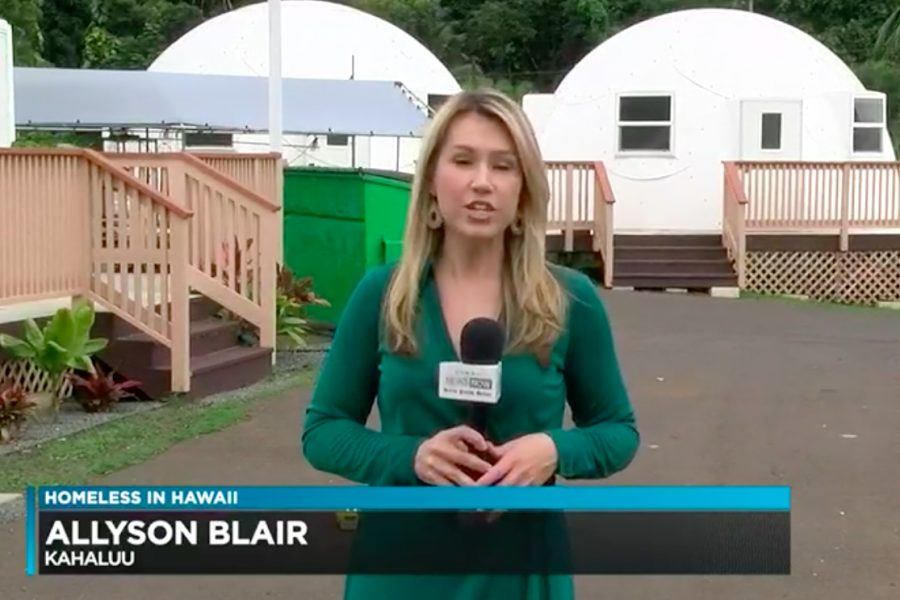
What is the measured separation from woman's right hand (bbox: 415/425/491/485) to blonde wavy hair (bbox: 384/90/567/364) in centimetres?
21

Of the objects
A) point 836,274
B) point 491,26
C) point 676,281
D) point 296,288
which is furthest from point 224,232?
point 491,26

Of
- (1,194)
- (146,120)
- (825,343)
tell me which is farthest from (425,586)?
(146,120)

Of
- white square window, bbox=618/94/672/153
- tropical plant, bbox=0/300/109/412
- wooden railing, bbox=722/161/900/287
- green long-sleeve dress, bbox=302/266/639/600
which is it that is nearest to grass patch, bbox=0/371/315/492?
tropical plant, bbox=0/300/109/412

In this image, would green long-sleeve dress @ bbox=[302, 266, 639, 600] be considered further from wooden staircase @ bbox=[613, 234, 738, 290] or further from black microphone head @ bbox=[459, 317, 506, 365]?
wooden staircase @ bbox=[613, 234, 738, 290]

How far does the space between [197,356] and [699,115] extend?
565 inches

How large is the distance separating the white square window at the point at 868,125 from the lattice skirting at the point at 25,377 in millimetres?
17594

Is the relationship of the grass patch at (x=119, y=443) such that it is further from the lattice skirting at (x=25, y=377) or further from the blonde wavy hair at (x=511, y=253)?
the blonde wavy hair at (x=511, y=253)

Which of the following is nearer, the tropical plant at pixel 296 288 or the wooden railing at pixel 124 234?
the wooden railing at pixel 124 234

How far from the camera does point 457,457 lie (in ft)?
8.28

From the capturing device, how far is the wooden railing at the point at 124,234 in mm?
10578

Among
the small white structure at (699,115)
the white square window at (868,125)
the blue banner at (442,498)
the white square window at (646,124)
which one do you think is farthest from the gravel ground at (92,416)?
the white square window at (868,125)

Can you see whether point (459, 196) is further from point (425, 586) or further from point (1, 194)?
point (1, 194)

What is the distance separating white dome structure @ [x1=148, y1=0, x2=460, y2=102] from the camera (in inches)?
1166

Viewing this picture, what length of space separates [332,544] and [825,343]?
13825 mm
